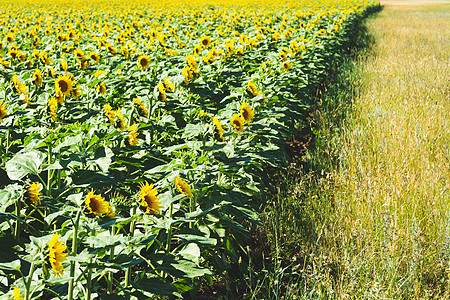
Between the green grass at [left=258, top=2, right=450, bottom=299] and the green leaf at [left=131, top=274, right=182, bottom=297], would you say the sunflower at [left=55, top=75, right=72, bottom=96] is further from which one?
the green leaf at [left=131, top=274, right=182, bottom=297]

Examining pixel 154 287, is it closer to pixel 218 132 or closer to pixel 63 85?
pixel 218 132

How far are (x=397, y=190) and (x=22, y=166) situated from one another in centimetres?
255

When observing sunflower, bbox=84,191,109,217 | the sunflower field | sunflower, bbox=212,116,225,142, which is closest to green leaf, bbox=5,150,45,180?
the sunflower field

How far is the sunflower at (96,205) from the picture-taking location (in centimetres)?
159

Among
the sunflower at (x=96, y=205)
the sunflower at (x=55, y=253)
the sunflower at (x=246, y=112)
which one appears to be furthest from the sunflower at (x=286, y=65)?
the sunflower at (x=55, y=253)

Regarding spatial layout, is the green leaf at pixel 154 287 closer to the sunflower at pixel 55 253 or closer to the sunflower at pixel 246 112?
the sunflower at pixel 55 253

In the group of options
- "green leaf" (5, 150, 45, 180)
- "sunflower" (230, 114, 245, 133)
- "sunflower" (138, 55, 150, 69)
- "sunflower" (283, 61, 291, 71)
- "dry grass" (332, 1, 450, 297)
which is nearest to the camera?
"green leaf" (5, 150, 45, 180)

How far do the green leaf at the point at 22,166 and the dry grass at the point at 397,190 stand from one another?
1653 millimetres

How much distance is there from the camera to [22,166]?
1.86 metres

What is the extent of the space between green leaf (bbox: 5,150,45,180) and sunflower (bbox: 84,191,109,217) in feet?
1.31

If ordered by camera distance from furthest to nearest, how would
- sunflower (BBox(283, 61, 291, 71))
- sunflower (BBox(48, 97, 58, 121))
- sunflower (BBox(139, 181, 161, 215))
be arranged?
sunflower (BBox(283, 61, 291, 71)), sunflower (BBox(48, 97, 58, 121)), sunflower (BBox(139, 181, 161, 215))

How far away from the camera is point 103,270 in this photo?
146 cm

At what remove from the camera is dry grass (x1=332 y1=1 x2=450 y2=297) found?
8.21ft

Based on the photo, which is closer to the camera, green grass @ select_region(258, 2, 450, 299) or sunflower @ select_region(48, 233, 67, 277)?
sunflower @ select_region(48, 233, 67, 277)
